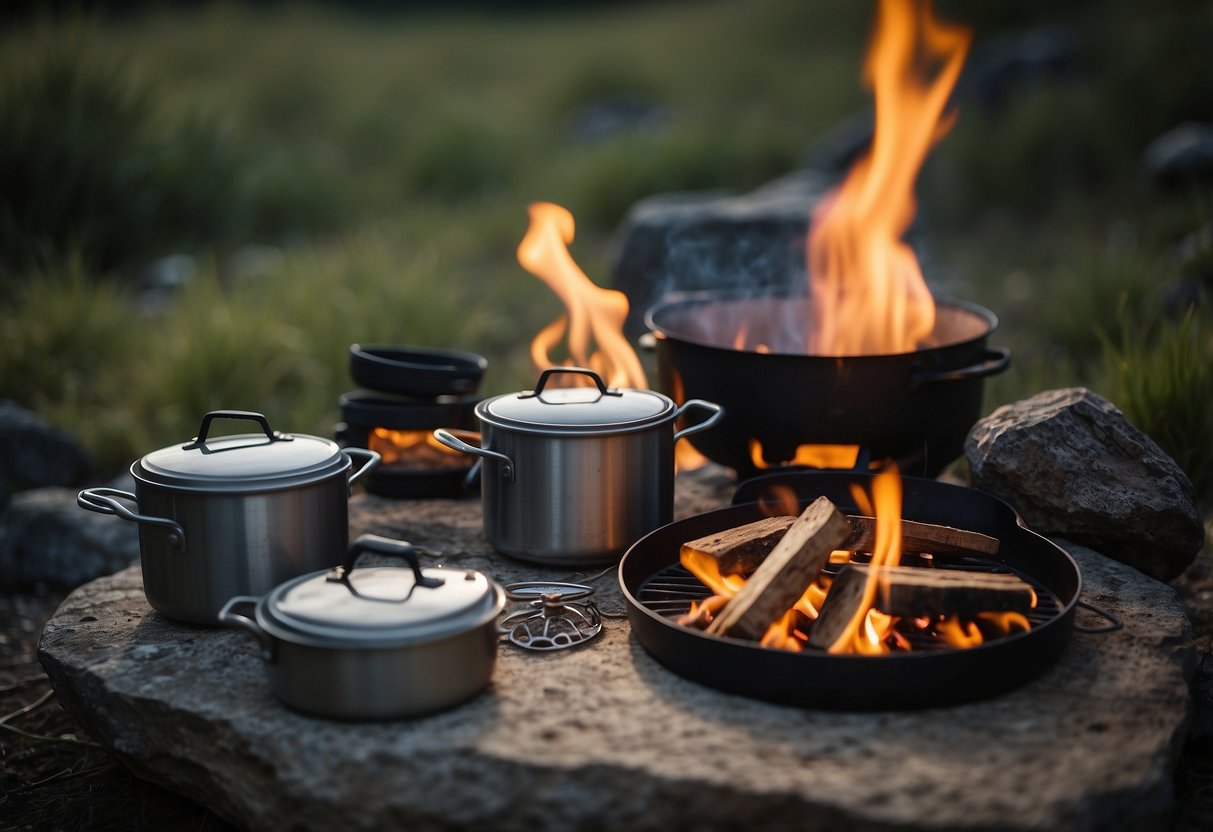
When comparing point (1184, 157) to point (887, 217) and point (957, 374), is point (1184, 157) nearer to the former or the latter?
point (887, 217)

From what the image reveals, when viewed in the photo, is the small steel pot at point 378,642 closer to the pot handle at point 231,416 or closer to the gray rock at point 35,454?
the pot handle at point 231,416

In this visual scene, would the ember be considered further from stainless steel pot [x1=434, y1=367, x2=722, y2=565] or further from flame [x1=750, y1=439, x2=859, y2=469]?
flame [x1=750, y1=439, x2=859, y2=469]

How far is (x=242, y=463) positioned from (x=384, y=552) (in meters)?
0.54

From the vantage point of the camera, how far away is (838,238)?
3.59 metres

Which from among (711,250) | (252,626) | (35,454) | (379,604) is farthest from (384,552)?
(711,250)

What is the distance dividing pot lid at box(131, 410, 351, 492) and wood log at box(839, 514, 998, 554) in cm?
116

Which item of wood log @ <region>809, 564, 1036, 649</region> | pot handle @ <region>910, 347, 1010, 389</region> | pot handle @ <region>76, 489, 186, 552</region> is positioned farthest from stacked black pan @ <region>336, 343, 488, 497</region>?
wood log @ <region>809, 564, 1036, 649</region>

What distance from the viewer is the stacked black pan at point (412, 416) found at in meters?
3.12

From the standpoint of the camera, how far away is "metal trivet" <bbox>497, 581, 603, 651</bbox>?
2.32m

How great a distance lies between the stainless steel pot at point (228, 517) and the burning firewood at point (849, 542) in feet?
2.69

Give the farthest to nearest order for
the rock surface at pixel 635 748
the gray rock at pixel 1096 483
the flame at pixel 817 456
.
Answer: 1. the flame at pixel 817 456
2. the gray rock at pixel 1096 483
3. the rock surface at pixel 635 748

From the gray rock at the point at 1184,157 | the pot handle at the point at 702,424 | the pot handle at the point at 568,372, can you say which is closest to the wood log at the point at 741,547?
the pot handle at the point at 702,424

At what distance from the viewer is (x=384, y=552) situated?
1.97 m

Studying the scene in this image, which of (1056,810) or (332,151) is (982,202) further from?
(1056,810)
